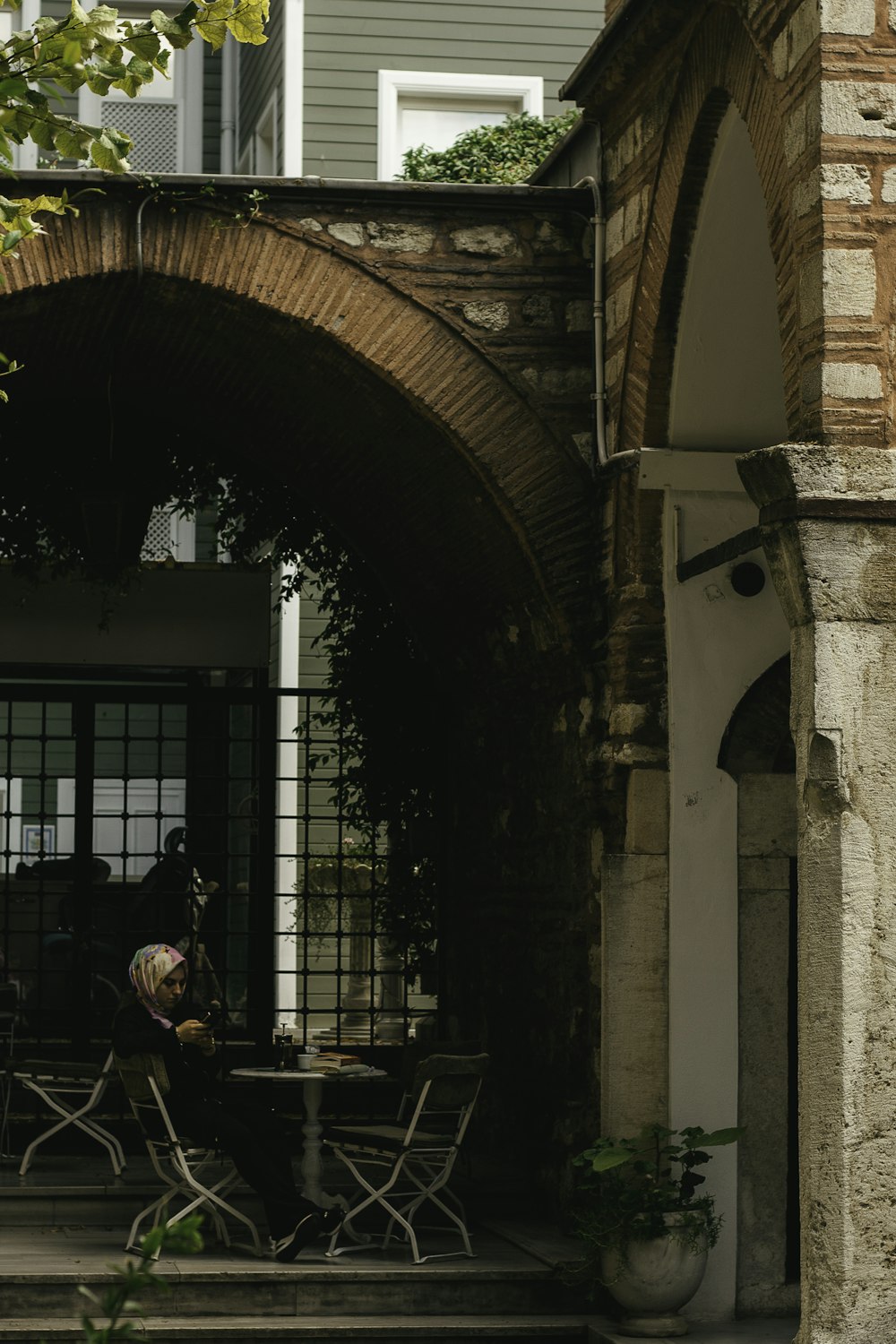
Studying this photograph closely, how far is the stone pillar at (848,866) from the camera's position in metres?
4.91

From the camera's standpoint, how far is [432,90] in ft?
44.5

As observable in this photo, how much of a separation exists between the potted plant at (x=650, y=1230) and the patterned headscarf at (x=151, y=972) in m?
1.80

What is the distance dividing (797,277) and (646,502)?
6.16 feet

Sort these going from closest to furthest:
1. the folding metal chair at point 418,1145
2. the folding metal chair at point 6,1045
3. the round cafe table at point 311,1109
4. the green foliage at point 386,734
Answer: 1. the folding metal chair at point 418,1145
2. the round cafe table at point 311,1109
3. the folding metal chair at point 6,1045
4. the green foliage at point 386,734

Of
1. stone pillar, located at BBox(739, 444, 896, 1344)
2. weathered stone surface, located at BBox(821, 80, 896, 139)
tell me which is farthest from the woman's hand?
weathered stone surface, located at BBox(821, 80, 896, 139)

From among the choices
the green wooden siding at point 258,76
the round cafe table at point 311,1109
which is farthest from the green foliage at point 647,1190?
the green wooden siding at point 258,76

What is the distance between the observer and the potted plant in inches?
254

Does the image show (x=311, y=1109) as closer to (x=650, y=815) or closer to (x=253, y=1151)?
(x=253, y=1151)

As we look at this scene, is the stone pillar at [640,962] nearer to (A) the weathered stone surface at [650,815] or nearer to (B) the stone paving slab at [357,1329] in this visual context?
(A) the weathered stone surface at [650,815]

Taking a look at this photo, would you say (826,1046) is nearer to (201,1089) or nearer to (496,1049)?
(201,1089)

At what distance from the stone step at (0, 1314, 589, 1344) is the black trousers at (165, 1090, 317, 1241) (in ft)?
1.39

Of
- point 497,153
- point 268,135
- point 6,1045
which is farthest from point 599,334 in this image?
point 268,135

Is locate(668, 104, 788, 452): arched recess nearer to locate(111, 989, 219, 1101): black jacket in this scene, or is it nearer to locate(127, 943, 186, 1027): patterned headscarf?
locate(127, 943, 186, 1027): patterned headscarf

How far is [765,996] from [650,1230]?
1.03 meters
